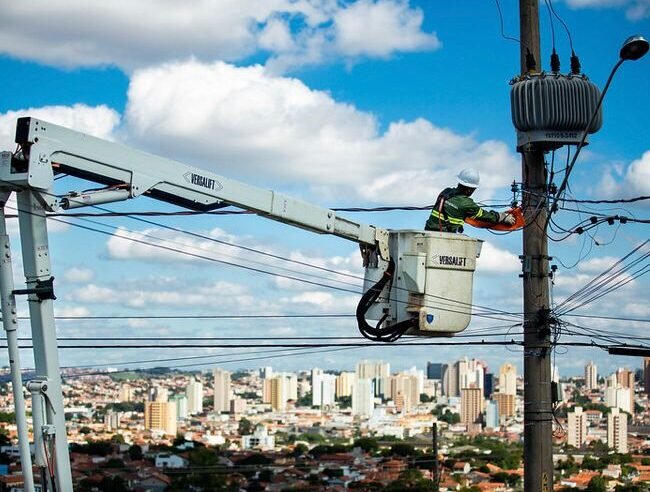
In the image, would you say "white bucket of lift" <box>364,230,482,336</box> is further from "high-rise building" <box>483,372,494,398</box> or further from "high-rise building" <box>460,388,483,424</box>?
"high-rise building" <box>483,372,494,398</box>

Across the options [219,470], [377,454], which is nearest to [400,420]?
[377,454]

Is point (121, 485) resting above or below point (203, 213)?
below

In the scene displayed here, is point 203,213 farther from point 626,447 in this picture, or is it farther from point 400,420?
point 400,420

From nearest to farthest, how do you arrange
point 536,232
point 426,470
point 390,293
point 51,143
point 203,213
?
point 51,143 → point 203,213 → point 390,293 → point 536,232 → point 426,470

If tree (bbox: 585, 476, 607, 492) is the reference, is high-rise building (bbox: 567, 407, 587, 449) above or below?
below

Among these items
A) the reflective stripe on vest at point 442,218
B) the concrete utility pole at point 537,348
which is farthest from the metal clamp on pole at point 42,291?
the concrete utility pole at point 537,348

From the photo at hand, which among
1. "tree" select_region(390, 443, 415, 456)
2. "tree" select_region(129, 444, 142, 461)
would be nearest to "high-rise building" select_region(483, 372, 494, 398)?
"tree" select_region(390, 443, 415, 456)
